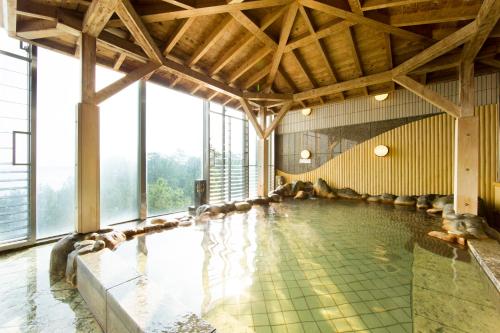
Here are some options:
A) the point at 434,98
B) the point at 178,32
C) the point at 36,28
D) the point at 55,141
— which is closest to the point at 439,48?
the point at 434,98

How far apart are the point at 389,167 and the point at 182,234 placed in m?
7.22

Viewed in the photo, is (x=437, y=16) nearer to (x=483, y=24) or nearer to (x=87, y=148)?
(x=483, y=24)

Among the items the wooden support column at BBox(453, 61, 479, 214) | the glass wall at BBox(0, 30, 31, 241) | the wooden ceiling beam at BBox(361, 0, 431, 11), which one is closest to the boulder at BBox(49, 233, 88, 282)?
the glass wall at BBox(0, 30, 31, 241)

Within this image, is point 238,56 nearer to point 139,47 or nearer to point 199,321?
point 139,47

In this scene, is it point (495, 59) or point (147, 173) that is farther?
point (147, 173)

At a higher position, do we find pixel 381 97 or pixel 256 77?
pixel 256 77

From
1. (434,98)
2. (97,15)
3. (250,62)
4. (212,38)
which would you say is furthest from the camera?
(250,62)

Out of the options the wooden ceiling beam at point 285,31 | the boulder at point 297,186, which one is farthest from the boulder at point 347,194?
the wooden ceiling beam at point 285,31

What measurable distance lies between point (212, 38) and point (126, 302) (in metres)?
4.79

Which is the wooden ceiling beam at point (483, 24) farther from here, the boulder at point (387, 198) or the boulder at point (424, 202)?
the boulder at point (387, 198)

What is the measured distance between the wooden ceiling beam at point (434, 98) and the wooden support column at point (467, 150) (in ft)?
0.43

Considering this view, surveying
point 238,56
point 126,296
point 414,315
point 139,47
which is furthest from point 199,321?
point 238,56

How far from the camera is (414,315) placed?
1.81m

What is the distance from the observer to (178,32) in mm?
4062
